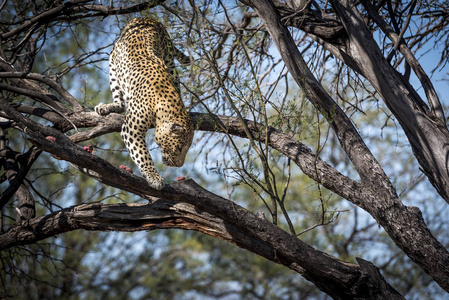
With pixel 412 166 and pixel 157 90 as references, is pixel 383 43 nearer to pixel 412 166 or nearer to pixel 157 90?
pixel 157 90

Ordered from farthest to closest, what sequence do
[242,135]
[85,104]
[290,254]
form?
[85,104] < [242,135] < [290,254]

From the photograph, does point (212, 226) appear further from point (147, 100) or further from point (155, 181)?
point (147, 100)

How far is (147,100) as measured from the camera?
5.08 m

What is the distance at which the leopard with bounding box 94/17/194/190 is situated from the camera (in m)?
4.92

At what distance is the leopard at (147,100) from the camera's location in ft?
16.1

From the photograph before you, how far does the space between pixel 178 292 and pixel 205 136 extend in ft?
26.1

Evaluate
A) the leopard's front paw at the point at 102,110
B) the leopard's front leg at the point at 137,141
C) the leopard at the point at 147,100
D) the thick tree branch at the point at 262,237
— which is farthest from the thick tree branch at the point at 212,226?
the leopard's front paw at the point at 102,110

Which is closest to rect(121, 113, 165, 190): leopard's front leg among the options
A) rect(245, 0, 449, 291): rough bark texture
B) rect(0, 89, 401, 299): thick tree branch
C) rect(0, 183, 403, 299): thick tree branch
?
rect(0, 183, 403, 299): thick tree branch

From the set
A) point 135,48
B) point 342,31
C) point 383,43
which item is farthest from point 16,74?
point 383,43

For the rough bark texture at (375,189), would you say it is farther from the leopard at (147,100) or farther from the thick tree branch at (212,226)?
the leopard at (147,100)

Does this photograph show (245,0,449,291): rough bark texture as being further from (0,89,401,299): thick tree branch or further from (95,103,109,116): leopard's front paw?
(95,103,109,116): leopard's front paw

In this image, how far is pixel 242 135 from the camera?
17.7 ft

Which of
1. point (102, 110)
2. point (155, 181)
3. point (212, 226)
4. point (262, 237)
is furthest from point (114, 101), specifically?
point (262, 237)

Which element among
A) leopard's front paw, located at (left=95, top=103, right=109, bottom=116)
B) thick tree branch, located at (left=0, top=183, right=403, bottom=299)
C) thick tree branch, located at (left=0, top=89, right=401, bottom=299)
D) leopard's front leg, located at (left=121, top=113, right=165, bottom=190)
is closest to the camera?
thick tree branch, located at (left=0, top=89, right=401, bottom=299)
